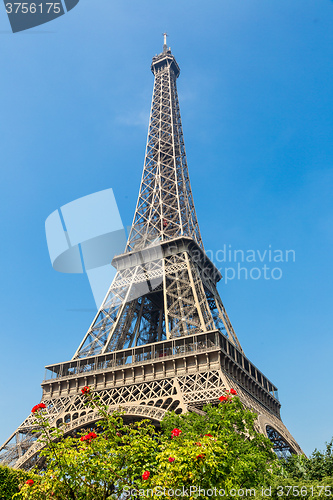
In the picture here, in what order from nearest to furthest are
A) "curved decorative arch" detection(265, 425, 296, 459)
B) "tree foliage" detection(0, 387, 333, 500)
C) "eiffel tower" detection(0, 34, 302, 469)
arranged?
"tree foliage" detection(0, 387, 333, 500)
"eiffel tower" detection(0, 34, 302, 469)
"curved decorative arch" detection(265, 425, 296, 459)

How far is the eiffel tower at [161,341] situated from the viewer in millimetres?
29578

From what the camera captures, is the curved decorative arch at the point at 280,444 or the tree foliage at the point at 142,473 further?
the curved decorative arch at the point at 280,444

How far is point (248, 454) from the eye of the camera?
18.0 meters

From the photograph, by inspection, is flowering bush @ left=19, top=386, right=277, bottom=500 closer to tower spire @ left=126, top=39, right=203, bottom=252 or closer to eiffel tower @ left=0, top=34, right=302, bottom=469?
eiffel tower @ left=0, top=34, right=302, bottom=469

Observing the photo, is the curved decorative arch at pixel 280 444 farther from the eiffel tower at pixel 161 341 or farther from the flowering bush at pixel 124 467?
the flowering bush at pixel 124 467

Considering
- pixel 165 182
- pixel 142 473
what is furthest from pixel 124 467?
pixel 165 182

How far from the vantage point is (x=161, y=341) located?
32188 millimetres

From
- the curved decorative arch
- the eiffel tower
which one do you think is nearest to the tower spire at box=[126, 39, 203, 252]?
the eiffel tower

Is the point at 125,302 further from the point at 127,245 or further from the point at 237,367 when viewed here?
the point at 237,367

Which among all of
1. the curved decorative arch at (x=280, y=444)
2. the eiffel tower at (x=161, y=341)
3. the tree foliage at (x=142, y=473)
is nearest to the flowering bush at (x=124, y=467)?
the tree foliage at (x=142, y=473)

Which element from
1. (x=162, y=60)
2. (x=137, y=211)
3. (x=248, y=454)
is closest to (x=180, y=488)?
(x=248, y=454)

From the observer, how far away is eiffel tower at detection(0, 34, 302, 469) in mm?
29578

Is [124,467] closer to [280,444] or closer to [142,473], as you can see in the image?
[142,473]

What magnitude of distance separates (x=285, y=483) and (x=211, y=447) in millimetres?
2962
